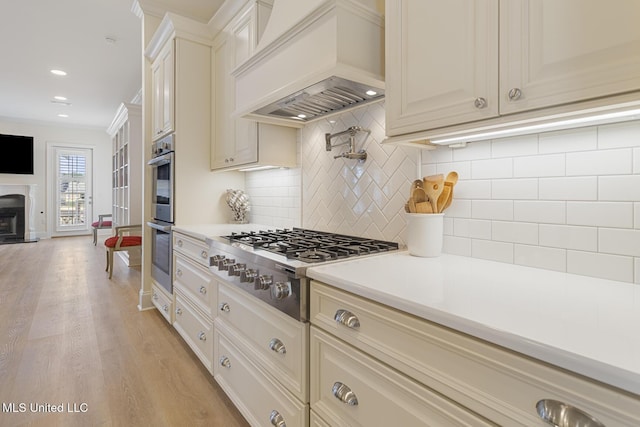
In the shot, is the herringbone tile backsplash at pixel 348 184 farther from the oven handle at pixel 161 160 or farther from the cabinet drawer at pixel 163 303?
the cabinet drawer at pixel 163 303

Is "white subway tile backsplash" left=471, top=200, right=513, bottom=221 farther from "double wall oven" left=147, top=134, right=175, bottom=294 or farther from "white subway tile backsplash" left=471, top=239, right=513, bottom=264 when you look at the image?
"double wall oven" left=147, top=134, right=175, bottom=294

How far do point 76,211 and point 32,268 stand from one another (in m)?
4.16

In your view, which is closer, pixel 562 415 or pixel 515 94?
pixel 562 415

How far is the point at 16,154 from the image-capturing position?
7.30m

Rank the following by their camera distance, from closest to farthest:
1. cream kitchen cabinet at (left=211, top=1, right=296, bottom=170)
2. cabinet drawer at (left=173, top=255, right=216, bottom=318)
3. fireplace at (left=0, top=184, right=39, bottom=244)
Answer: cabinet drawer at (left=173, top=255, right=216, bottom=318), cream kitchen cabinet at (left=211, top=1, right=296, bottom=170), fireplace at (left=0, top=184, right=39, bottom=244)

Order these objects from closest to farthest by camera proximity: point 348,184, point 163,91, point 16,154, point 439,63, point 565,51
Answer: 1. point 565,51
2. point 439,63
3. point 348,184
4. point 163,91
5. point 16,154

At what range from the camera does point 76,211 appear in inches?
330

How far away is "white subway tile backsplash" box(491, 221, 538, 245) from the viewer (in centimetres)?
114

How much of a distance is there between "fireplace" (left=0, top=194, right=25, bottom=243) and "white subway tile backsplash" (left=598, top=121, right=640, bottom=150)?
10.1m

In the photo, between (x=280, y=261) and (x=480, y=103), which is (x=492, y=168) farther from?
(x=280, y=261)

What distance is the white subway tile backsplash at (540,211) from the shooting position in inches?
42.5

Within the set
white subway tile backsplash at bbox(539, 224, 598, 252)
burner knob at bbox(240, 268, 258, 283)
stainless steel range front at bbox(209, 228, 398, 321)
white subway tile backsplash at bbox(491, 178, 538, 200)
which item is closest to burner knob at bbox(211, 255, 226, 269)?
stainless steel range front at bbox(209, 228, 398, 321)

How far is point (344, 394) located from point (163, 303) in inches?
93.7

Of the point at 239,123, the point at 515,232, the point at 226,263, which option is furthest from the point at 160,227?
the point at 515,232
